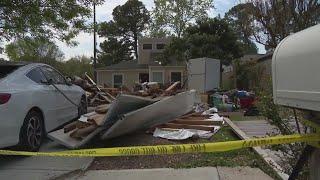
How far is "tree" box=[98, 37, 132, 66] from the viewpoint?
70.8 meters

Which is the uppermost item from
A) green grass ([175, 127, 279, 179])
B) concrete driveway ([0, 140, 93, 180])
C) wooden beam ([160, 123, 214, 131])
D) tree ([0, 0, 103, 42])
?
tree ([0, 0, 103, 42])

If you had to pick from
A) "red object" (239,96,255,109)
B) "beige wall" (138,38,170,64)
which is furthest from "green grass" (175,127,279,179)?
"beige wall" (138,38,170,64)

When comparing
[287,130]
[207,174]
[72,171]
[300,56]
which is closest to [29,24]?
[72,171]

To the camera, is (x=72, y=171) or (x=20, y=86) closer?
(x=72, y=171)

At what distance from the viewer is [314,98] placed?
302cm

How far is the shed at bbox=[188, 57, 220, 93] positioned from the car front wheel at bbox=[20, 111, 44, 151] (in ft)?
46.5

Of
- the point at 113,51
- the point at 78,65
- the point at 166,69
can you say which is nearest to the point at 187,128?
the point at 166,69

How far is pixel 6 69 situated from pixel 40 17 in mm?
5669

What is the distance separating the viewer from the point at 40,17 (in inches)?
555

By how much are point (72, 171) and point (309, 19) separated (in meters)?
17.7

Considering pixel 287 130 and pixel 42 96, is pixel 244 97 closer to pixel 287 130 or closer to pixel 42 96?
pixel 42 96

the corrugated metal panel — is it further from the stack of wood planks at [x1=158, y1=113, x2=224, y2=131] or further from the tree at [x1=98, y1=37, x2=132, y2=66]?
the tree at [x1=98, y1=37, x2=132, y2=66]

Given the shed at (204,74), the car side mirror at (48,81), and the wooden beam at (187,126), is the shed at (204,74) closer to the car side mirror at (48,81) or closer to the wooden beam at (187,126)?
the wooden beam at (187,126)

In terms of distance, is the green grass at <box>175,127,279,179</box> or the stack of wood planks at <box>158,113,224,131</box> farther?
the stack of wood planks at <box>158,113,224,131</box>
